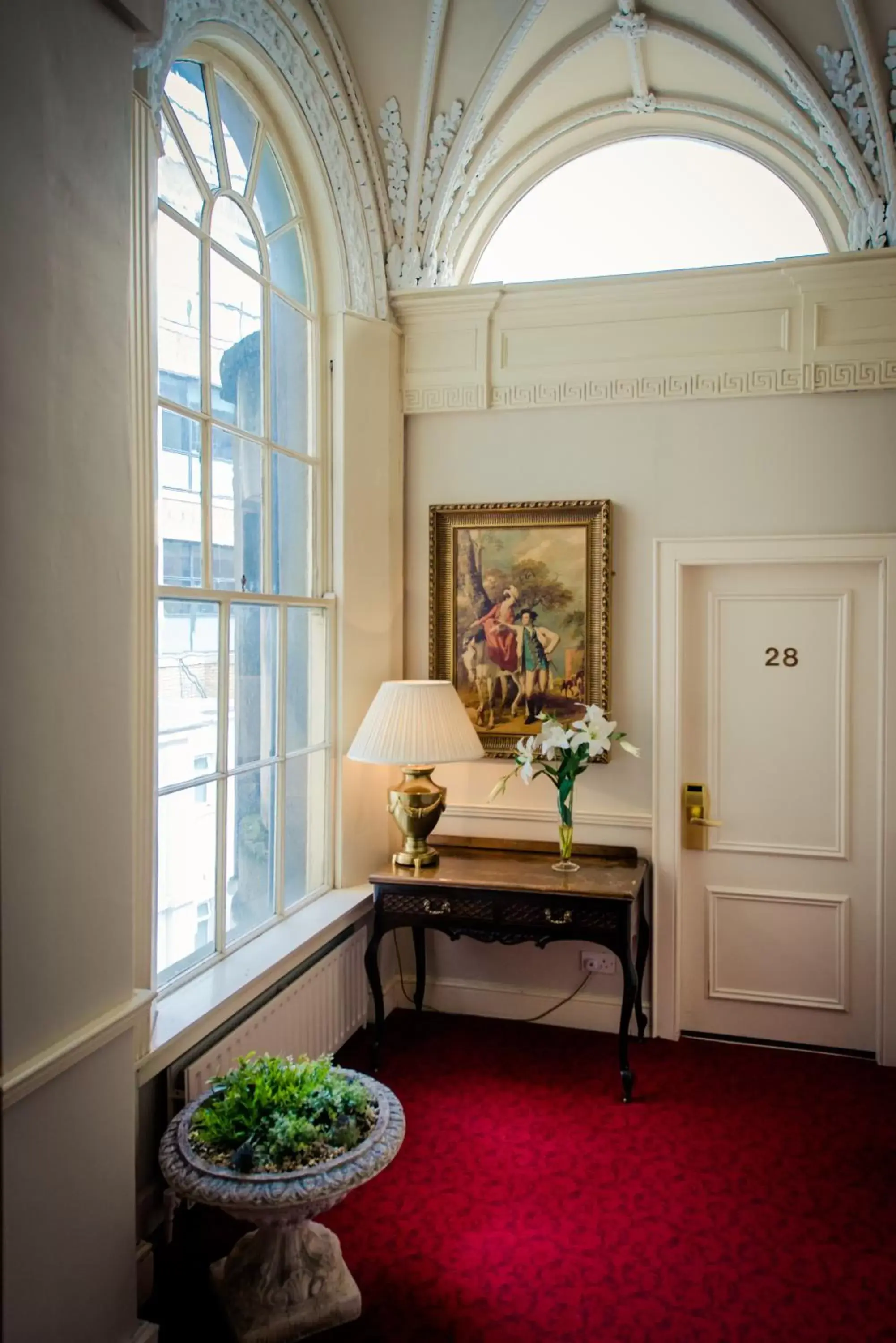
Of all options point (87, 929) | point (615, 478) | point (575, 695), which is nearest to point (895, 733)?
point (575, 695)

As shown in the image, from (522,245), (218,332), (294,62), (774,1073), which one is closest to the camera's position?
(218,332)

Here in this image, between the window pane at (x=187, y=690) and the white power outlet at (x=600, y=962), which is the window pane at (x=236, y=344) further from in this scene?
the white power outlet at (x=600, y=962)

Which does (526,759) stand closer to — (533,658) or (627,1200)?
(533,658)

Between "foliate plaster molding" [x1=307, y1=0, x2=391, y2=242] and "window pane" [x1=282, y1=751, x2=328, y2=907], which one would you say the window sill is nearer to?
"window pane" [x1=282, y1=751, x2=328, y2=907]

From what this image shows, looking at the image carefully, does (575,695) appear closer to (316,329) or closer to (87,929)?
(316,329)

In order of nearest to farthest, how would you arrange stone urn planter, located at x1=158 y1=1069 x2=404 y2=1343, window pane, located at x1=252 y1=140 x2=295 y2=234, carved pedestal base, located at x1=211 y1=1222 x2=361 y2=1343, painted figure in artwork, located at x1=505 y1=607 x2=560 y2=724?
stone urn planter, located at x1=158 y1=1069 x2=404 y2=1343
carved pedestal base, located at x1=211 y1=1222 x2=361 y2=1343
window pane, located at x1=252 y1=140 x2=295 y2=234
painted figure in artwork, located at x1=505 y1=607 x2=560 y2=724

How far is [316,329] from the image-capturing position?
3.74 m

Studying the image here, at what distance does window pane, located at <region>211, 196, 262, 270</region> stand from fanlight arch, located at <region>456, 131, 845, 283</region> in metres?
1.24

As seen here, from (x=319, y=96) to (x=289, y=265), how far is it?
1.93 ft

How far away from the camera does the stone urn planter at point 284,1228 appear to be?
2.08 metres

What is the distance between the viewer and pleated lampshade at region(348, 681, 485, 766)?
11.5 feet

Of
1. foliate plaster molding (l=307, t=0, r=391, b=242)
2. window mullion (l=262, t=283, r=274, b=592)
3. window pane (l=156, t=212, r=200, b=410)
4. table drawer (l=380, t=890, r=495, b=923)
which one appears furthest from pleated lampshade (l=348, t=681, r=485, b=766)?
foliate plaster molding (l=307, t=0, r=391, b=242)

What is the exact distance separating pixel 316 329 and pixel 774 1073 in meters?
3.36

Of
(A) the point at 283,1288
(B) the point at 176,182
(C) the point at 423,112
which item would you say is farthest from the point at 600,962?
(C) the point at 423,112
